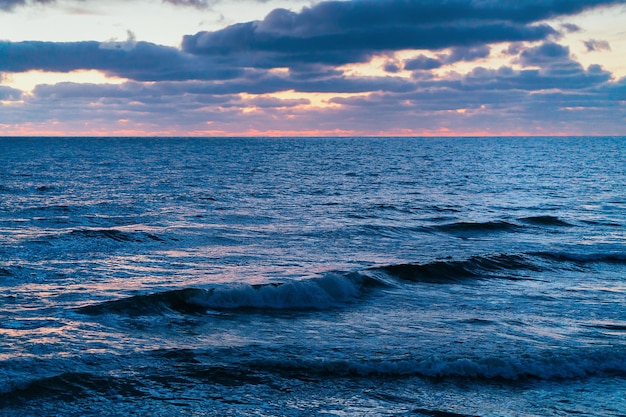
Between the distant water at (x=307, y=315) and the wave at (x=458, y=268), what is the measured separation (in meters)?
0.08

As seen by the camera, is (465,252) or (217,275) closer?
(217,275)

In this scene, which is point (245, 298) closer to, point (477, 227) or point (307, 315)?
point (307, 315)

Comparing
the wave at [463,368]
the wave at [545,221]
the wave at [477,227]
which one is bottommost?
the wave at [463,368]

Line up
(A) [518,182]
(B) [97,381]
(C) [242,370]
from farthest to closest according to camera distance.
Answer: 1. (A) [518,182]
2. (C) [242,370]
3. (B) [97,381]

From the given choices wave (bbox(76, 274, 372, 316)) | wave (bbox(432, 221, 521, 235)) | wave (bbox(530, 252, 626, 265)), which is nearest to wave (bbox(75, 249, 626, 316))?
wave (bbox(76, 274, 372, 316))

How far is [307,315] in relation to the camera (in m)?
14.8

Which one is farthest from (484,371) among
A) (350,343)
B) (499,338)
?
(350,343)

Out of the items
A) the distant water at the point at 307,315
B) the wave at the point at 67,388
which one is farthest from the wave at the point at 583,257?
the wave at the point at 67,388

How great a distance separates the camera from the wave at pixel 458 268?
19069 millimetres

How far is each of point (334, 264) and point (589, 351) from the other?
9544mm

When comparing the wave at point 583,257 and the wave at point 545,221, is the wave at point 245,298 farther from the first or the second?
→ the wave at point 545,221

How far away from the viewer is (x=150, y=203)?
3731cm

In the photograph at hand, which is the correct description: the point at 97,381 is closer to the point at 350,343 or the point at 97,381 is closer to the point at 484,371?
the point at 350,343

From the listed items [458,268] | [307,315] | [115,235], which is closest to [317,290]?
[307,315]
